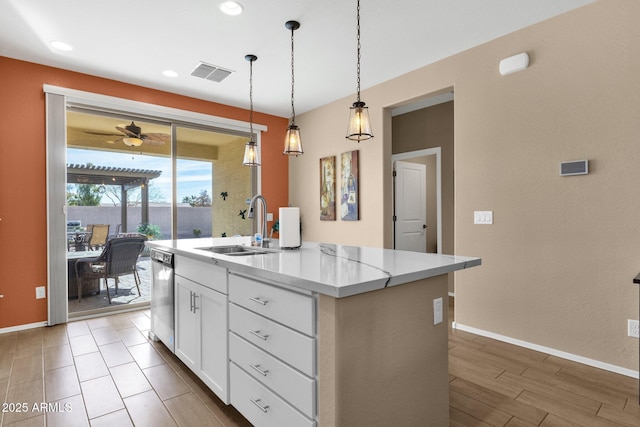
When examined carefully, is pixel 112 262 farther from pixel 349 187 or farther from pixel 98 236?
pixel 349 187

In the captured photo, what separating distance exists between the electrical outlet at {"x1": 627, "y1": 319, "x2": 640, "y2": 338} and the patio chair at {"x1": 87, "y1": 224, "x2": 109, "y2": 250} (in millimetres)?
4991

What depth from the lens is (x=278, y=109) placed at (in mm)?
5312

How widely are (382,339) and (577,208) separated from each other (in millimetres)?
2185

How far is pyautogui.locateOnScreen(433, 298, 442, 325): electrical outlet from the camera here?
1.67m

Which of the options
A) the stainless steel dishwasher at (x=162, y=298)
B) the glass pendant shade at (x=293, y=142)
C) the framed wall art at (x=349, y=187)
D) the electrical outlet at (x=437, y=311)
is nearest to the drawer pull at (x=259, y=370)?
the electrical outlet at (x=437, y=311)

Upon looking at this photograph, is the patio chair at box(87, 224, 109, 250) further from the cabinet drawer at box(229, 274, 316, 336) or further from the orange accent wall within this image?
the cabinet drawer at box(229, 274, 316, 336)

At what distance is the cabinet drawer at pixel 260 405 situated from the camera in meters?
1.47

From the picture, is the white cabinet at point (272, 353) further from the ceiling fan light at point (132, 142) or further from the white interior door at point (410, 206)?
the white interior door at point (410, 206)

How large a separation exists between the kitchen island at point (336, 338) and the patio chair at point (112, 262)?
9.00 ft

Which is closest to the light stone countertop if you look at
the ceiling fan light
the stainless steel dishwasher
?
the stainless steel dishwasher

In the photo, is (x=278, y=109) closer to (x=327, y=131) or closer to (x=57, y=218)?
(x=327, y=131)

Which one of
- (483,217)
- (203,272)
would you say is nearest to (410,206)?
(483,217)

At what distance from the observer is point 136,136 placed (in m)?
4.30

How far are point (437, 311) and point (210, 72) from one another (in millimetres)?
3509
